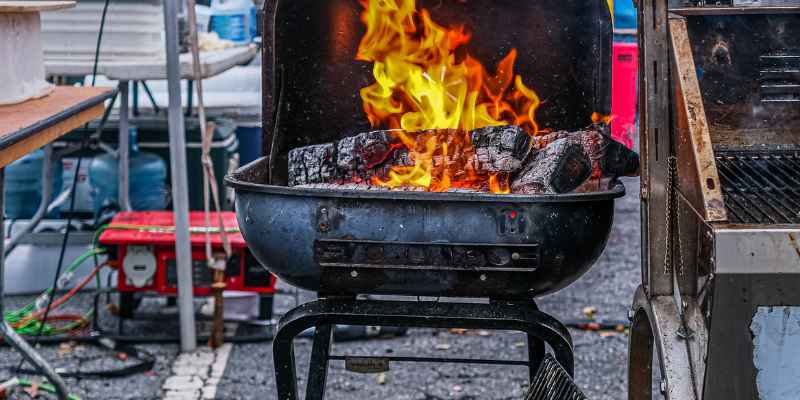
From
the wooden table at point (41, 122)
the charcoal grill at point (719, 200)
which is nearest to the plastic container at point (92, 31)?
the wooden table at point (41, 122)

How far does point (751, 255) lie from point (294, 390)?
3.85 feet

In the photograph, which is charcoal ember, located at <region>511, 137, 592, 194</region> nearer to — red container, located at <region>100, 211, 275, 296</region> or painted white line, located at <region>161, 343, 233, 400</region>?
painted white line, located at <region>161, 343, 233, 400</region>

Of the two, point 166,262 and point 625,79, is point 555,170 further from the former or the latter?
point 625,79

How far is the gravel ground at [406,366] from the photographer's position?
12.6 ft

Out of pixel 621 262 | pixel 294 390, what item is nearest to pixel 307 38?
pixel 294 390

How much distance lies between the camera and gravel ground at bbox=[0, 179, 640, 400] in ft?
12.6

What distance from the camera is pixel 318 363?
8.05ft

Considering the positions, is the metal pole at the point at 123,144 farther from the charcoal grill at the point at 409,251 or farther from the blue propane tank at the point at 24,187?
the charcoal grill at the point at 409,251

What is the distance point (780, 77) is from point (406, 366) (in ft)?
7.35

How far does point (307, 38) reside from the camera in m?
2.93

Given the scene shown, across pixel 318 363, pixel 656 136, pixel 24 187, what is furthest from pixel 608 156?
pixel 24 187

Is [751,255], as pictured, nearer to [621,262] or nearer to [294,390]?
[294,390]

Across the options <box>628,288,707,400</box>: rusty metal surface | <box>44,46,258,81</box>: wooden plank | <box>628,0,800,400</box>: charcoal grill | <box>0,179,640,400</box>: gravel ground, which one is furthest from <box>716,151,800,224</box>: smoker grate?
<box>44,46,258,81</box>: wooden plank

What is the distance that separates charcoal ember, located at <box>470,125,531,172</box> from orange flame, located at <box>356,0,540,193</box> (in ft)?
0.82
